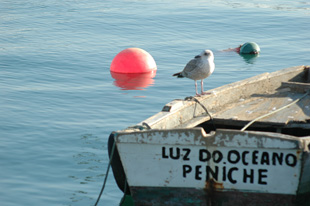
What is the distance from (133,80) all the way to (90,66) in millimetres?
1525

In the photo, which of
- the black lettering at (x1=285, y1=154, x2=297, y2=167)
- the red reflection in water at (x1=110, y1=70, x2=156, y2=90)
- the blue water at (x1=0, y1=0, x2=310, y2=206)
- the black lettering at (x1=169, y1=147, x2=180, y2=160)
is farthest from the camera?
the red reflection in water at (x1=110, y1=70, x2=156, y2=90)

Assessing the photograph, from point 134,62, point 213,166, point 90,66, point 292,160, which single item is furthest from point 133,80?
point 292,160

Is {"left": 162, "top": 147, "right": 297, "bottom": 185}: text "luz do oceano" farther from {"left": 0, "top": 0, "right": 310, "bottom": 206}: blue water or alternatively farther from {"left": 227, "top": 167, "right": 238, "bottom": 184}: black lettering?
{"left": 0, "top": 0, "right": 310, "bottom": 206}: blue water

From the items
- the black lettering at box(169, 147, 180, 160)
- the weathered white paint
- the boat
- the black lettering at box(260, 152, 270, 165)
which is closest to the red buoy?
the boat

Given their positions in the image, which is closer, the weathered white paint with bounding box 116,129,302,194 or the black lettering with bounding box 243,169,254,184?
the weathered white paint with bounding box 116,129,302,194

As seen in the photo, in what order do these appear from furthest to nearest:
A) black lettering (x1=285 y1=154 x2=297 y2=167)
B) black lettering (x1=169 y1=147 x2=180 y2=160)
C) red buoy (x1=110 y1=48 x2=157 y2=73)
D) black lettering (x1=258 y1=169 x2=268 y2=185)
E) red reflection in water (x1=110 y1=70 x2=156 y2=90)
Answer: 1. red buoy (x1=110 y1=48 x2=157 y2=73)
2. red reflection in water (x1=110 y1=70 x2=156 y2=90)
3. black lettering (x1=169 y1=147 x2=180 y2=160)
4. black lettering (x1=258 y1=169 x2=268 y2=185)
5. black lettering (x1=285 y1=154 x2=297 y2=167)

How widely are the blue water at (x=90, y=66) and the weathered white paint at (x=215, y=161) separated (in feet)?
5.29

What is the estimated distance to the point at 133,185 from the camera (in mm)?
5977

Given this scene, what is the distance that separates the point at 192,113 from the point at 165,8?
1594 centimetres

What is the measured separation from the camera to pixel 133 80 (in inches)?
522

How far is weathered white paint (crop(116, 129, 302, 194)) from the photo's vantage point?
18.0 feet

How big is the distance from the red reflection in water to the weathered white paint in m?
6.82

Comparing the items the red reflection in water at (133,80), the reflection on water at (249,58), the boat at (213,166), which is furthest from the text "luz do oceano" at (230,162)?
the reflection on water at (249,58)

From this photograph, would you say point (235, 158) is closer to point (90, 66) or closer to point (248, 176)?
point (248, 176)
